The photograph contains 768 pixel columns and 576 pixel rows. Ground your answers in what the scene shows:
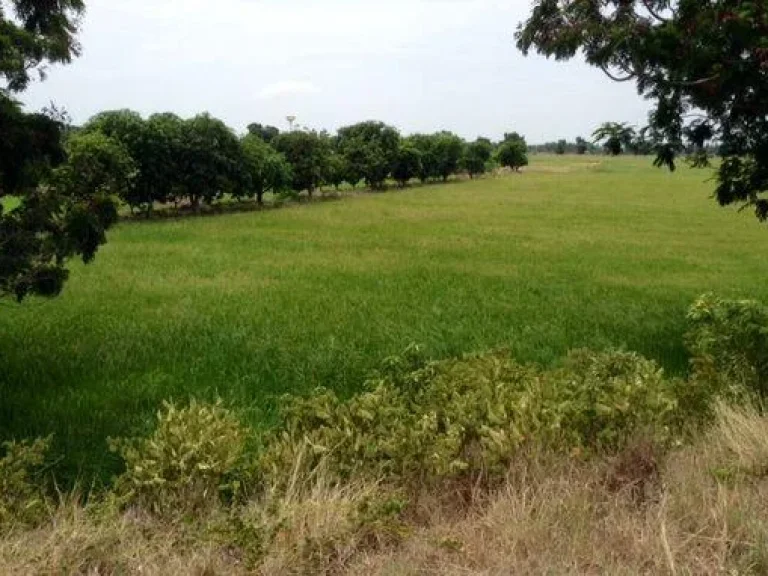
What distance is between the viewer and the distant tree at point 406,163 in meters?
48.9

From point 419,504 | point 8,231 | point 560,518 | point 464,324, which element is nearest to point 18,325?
point 8,231

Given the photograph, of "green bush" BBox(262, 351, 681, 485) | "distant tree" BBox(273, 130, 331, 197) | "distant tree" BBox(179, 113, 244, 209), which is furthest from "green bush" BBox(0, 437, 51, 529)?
"distant tree" BBox(273, 130, 331, 197)

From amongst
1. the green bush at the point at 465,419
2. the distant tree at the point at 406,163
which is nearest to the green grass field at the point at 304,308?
the green bush at the point at 465,419

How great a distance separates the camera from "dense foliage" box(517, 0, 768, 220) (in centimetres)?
568

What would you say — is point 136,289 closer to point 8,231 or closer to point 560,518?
point 8,231

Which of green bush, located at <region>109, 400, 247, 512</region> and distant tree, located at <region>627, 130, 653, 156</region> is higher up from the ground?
distant tree, located at <region>627, 130, 653, 156</region>

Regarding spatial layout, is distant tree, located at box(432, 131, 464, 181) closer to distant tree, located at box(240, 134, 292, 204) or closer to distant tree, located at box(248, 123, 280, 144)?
distant tree, located at box(248, 123, 280, 144)

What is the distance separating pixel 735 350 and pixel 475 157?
6077 centimetres

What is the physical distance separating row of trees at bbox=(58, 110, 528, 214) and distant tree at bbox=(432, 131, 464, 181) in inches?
326

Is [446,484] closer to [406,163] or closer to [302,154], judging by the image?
[302,154]

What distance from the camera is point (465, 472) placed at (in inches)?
153

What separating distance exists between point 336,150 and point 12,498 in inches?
1660

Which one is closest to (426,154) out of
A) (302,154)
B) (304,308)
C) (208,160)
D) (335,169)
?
(335,169)

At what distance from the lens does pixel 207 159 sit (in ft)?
86.7
